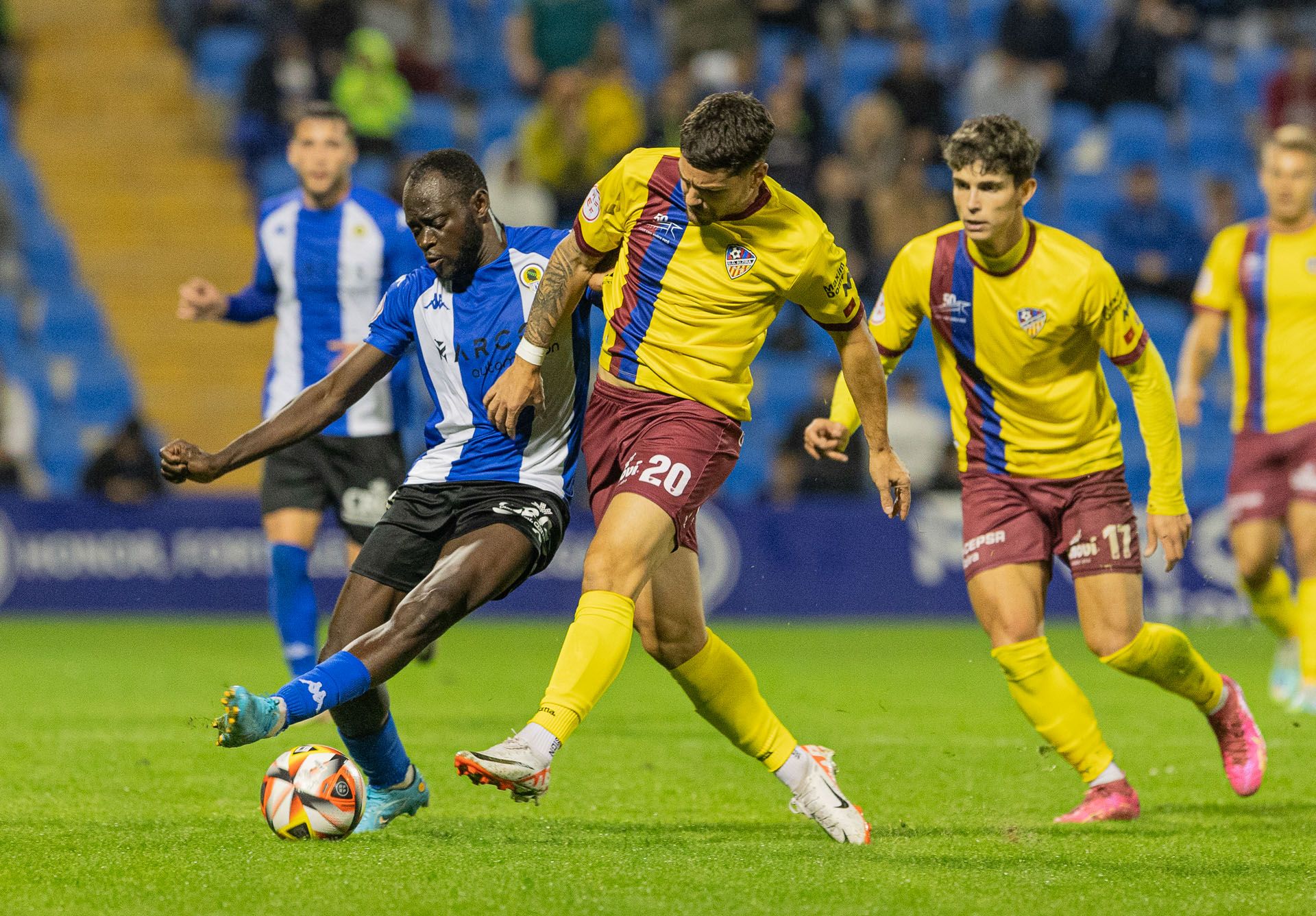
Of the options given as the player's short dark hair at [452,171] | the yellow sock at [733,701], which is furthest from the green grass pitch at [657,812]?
the player's short dark hair at [452,171]

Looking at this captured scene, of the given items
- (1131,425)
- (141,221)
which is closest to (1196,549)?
(1131,425)

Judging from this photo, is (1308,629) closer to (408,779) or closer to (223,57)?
(408,779)

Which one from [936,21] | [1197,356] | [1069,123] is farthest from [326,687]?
[936,21]

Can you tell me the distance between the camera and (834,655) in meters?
11.8

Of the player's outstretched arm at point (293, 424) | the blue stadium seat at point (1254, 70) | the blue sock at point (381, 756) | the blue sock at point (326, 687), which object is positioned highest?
the blue stadium seat at point (1254, 70)

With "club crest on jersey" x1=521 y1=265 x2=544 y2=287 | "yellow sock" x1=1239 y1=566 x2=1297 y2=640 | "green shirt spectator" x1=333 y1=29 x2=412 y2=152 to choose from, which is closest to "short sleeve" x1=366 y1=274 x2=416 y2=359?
"club crest on jersey" x1=521 y1=265 x2=544 y2=287

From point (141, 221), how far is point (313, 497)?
10.2 m

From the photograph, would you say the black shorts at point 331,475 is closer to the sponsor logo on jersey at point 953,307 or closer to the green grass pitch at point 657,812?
the green grass pitch at point 657,812

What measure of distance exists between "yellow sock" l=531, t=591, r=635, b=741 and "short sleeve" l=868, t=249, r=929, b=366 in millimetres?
1632

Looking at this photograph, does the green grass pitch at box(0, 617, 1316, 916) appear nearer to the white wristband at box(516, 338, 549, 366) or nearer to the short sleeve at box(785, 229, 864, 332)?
the white wristband at box(516, 338, 549, 366)

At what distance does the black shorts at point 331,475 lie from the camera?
815 centimetres

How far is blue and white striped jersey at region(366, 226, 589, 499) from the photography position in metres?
5.67

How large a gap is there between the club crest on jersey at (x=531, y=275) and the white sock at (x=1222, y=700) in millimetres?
2927

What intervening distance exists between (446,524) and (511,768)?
1.11m
